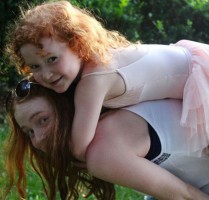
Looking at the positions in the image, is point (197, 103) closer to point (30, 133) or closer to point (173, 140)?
point (173, 140)

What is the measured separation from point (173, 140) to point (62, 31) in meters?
0.71

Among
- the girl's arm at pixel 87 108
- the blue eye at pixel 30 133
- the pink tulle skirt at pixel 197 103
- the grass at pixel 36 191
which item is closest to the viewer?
the girl's arm at pixel 87 108

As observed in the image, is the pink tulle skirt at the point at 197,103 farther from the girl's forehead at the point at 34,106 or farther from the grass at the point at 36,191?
the grass at the point at 36,191

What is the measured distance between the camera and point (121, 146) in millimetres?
2922

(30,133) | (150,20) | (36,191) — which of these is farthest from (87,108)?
(150,20)

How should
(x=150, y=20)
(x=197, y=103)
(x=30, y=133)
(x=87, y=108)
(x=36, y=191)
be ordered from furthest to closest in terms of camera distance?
1. (x=150, y=20)
2. (x=36, y=191)
3. (x=30, y=133)
4. (x=197, y=103)
5. (x=87, y=108)

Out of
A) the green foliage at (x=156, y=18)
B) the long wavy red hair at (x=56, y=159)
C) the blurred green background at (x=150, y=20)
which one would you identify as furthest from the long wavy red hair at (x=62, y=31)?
the green foliage at (x=156, y=18)

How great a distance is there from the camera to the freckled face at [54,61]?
288 centimetres

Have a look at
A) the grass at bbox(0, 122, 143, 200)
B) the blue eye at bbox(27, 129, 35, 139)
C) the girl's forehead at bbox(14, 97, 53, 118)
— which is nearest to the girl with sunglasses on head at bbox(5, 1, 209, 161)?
the girl's forehead at bbox(14, 97, 53, 118)

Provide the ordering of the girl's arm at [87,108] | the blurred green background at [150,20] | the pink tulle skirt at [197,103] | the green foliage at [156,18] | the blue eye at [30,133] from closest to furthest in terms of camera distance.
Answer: the girl's arm at [87,108] < the pink tulle skirt at [197,103] < the blue eye at [30,133] < the blurred green background at [150,20] < the green foliage at [156,18]

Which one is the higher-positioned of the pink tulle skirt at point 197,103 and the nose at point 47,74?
the nose at point 47,74

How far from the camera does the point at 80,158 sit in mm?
3002

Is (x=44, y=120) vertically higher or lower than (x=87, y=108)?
lower

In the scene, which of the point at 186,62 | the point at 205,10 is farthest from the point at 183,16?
the point at 186,62
